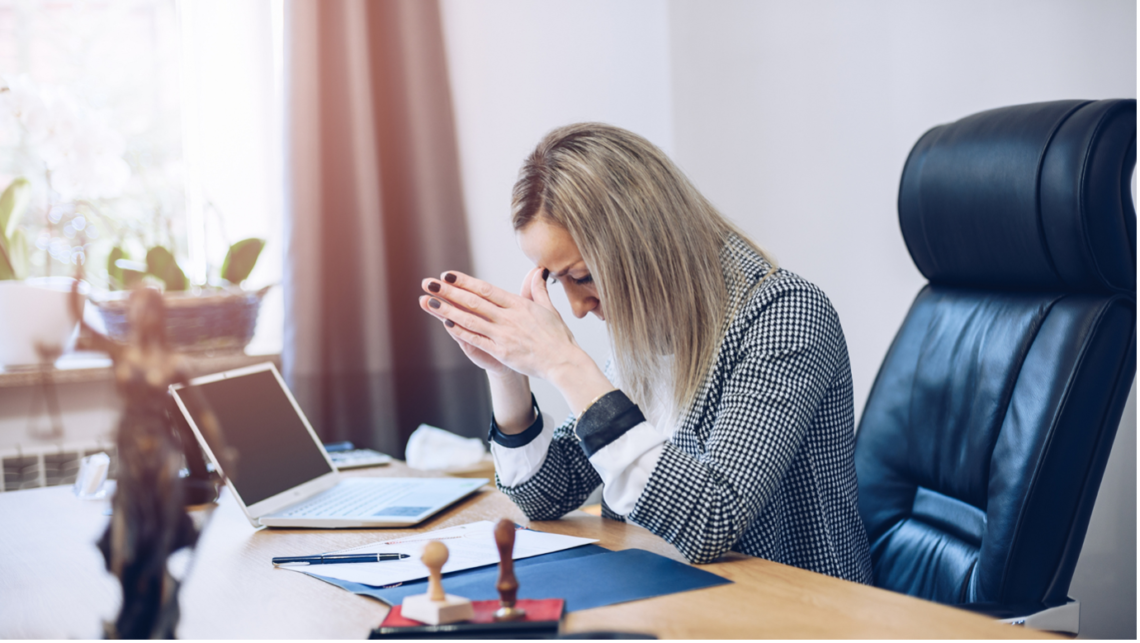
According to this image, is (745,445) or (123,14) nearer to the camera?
(745,445)

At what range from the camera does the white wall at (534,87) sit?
2186 millimetres

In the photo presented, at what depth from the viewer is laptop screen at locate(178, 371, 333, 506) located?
1.11 meters

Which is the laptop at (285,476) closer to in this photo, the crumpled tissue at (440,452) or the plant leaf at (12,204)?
the crumpled tissue at (440,452)

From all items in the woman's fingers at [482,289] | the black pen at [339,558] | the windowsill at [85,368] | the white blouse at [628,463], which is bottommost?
the windowsill at [85,368]

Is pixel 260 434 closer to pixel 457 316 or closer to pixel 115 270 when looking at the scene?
pixel 457 316

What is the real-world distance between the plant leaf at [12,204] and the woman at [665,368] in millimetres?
1191

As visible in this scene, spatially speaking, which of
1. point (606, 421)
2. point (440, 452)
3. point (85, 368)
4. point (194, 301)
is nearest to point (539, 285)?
point (606, 421)

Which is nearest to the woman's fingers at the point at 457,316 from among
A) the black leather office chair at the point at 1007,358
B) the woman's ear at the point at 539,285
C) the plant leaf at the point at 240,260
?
the woman's ear at the point at 539,285

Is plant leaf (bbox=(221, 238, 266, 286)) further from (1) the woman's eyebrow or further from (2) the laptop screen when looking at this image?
(1) the woman's eyebrow

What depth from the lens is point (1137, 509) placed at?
1.34m

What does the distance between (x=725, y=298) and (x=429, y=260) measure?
46.3 inches

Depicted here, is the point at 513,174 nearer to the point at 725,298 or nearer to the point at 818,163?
the point at 818,163

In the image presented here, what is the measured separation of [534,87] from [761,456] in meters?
1.57

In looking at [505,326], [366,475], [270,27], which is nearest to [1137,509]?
[505,326]
